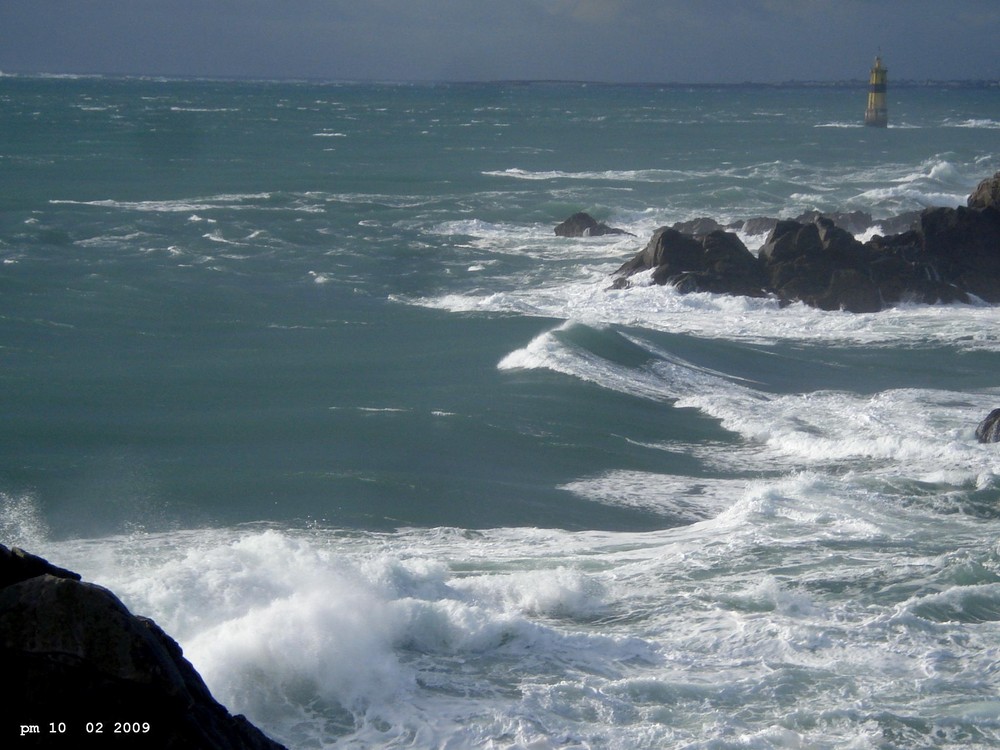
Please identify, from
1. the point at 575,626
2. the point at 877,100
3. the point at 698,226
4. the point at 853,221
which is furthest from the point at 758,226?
the point at 877,100

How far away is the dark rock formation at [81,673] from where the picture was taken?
16.0ft

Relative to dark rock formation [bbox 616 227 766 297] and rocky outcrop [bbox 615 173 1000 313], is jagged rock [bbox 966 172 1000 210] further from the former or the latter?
dark rock formation [bbox 616 227 766 297]

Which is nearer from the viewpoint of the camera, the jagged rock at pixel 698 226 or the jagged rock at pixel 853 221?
the jagged rock at pixel 698 226

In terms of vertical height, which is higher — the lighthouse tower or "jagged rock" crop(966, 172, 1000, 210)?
the lighthouse tower

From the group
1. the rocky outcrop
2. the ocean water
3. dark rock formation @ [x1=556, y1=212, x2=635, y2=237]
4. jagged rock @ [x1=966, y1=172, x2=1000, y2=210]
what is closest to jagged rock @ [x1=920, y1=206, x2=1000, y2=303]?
the rocky outcrop

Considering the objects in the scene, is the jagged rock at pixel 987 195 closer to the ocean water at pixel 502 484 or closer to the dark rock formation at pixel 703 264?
the ocean water at pixel 502 484

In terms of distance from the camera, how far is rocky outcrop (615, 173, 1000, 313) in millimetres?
23359

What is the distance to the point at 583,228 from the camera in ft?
108

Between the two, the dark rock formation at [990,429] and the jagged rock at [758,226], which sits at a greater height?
the jagged rock at [758,226]

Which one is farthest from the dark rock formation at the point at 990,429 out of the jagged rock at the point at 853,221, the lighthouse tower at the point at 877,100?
the lighthouse tower at the point at 877,100

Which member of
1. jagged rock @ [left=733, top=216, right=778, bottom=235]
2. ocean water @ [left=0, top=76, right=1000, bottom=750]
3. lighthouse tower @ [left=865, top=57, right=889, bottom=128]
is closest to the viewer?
ocean water @ [left=0, top=76, right=1000, bottom=750]

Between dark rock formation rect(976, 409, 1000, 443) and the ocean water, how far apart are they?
38cm

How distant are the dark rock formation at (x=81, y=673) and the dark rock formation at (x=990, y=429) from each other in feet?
37.0

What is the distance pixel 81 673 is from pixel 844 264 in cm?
2106
